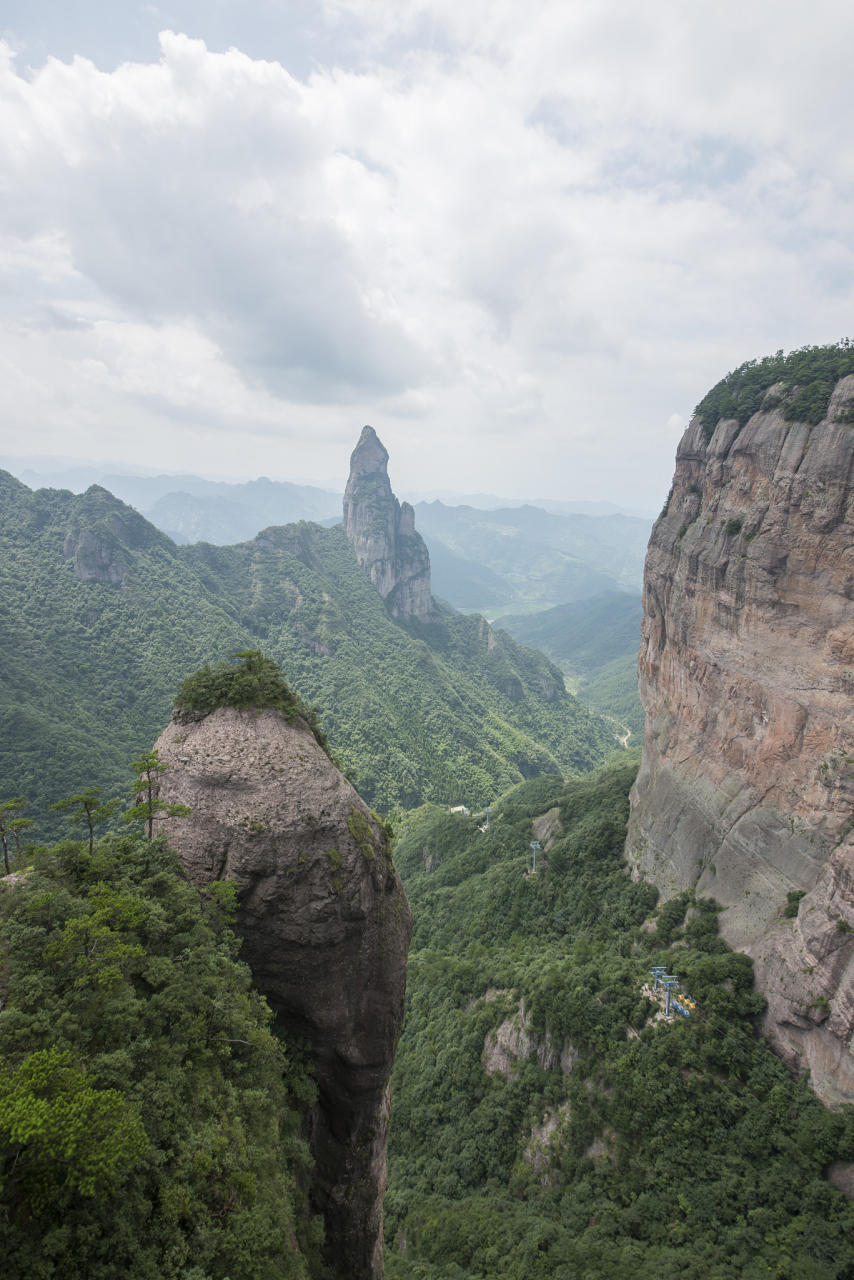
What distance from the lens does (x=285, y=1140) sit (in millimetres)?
14141

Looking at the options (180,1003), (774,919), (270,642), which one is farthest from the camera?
(270,642)

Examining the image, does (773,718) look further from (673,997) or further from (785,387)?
(785,387)

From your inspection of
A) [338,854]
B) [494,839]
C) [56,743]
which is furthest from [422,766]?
[338,854]

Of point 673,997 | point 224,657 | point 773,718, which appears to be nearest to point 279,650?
point 224,657

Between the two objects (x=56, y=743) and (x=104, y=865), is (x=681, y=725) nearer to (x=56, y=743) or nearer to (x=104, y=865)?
(x=104, y=865)

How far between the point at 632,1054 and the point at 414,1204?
15.6 m

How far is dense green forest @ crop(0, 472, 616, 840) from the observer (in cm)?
7419

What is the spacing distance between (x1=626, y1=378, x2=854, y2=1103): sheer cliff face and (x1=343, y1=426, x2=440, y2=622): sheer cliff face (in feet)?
422

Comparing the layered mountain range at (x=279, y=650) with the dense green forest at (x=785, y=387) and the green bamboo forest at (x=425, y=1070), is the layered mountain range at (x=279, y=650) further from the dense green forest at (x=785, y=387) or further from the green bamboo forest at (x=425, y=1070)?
the dense green forest at (x=785, y=387)

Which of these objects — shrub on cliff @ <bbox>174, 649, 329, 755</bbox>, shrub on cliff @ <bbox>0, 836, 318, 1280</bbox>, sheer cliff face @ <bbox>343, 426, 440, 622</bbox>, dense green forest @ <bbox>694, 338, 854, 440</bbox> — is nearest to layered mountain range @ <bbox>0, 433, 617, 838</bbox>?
sheer cliff face @ <bbox>343, 426, 440, 622</bbox>

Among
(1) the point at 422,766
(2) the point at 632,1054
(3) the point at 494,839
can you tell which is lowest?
(1) the point at 422,766

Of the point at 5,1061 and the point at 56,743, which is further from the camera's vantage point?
the point at 56,743

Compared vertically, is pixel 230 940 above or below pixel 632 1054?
above

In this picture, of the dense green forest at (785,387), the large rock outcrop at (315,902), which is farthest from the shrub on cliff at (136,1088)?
the dense green forest at (785,387)
